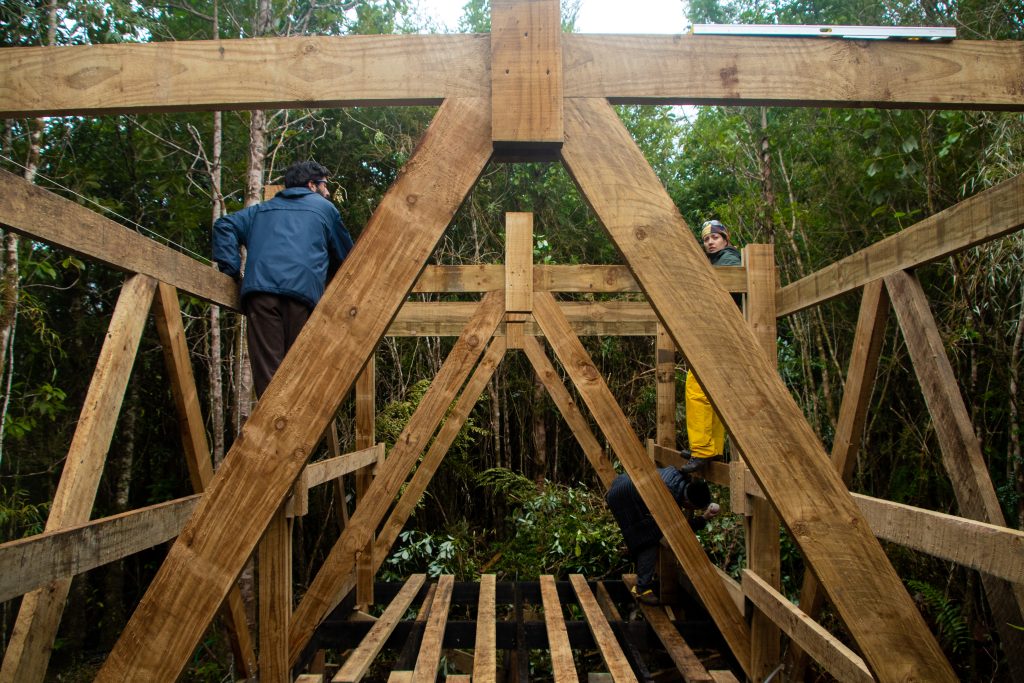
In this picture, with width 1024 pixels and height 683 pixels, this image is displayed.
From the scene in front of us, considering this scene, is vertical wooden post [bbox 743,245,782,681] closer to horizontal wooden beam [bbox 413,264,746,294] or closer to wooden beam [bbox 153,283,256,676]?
horizontal wooden beam [bbox 413,264,746,294]

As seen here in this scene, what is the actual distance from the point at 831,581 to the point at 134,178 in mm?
7861

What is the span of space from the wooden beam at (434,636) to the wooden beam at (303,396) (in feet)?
5.83

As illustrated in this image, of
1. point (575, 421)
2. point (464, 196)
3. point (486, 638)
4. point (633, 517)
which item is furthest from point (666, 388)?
point (464, 196)

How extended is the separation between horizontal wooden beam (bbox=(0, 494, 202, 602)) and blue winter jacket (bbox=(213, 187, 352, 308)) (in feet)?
2.70

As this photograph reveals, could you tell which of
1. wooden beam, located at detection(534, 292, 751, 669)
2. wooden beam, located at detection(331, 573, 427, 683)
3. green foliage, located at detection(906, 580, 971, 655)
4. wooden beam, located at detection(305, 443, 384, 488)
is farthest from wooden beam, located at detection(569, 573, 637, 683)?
green foliage, located at detection(906, 580, 971, 655)

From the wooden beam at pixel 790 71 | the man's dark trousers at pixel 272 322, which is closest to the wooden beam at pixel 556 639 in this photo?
the man's dark trousers at pixel 272 322

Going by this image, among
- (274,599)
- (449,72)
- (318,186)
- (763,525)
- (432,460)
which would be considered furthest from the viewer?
(432,460)

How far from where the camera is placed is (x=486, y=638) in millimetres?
3498

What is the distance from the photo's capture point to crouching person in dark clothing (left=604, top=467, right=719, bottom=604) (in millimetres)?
4070

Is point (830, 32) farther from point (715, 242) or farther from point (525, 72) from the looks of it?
point (715, 242)

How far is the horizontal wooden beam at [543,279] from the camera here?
4344 mm

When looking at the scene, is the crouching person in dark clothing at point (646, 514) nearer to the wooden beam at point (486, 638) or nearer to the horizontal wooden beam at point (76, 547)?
the wooden beam at point (486, 638)

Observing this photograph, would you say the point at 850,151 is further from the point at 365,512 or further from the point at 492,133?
the point at 492,133

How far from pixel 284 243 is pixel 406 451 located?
82.2 inches
